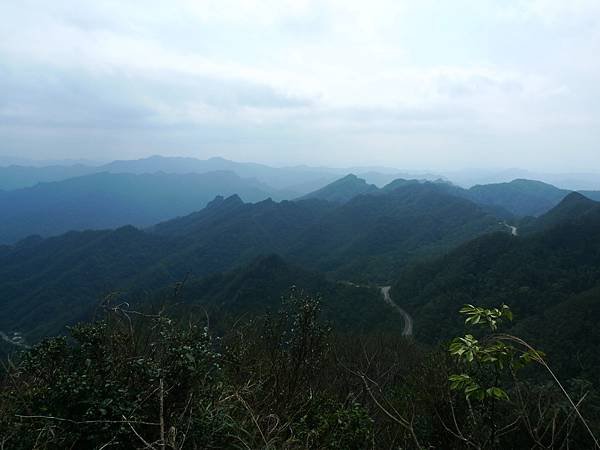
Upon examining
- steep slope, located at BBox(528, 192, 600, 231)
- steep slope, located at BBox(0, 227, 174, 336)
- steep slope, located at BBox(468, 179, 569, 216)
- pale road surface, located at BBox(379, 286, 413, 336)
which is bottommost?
steep slope, located at BBox(0, 227, 174, 336)

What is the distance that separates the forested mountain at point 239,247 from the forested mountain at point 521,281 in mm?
16599

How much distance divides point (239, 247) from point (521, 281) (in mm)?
91000

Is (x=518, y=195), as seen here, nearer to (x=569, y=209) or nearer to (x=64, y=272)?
(x=569, y=209)

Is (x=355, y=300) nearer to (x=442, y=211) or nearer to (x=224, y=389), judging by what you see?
(x=224, y=389)

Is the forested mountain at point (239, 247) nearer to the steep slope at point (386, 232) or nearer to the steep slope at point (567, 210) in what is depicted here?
the steep slope at point (386, 232)

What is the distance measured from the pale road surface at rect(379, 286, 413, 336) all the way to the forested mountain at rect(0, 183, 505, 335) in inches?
322

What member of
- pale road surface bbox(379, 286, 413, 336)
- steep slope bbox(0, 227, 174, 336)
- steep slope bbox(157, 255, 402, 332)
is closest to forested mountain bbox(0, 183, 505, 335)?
steep slope bbox(0, 227, 174, 336)

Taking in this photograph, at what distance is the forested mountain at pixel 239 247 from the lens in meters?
97.4

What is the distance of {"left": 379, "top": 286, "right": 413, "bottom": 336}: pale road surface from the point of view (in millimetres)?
51906

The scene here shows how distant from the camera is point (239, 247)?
129m

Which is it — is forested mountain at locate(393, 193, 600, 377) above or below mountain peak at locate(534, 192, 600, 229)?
below

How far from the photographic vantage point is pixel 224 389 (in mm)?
6375

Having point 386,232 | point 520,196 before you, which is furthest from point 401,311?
point 520,196

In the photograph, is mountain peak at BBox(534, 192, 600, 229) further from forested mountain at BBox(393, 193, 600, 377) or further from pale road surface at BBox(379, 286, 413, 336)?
pale road surface at BBox(379, 286, 413, 336)
